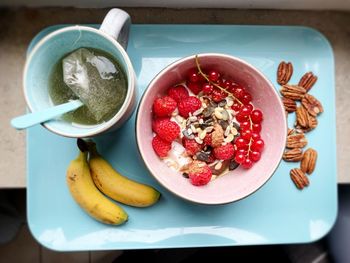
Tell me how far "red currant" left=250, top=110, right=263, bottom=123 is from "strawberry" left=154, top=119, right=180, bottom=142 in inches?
4.4

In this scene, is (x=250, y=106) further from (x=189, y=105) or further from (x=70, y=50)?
(x=70, y=50)

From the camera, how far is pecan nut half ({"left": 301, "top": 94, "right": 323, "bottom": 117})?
2.37 feet

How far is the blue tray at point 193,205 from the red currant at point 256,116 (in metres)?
0.07

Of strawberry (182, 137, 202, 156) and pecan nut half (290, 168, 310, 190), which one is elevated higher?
strawberry (182, 137, 202, 156)

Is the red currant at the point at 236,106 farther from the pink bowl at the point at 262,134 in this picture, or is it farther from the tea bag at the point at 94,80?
the tea bag at the point at 94,80

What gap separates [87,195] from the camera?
27.0 inches

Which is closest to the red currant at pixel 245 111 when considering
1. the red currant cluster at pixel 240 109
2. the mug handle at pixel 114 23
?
the red currant cluster at pixel 240 109

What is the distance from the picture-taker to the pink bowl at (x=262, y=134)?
2.11 ft

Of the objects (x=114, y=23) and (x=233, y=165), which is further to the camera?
(x=233, y=165)

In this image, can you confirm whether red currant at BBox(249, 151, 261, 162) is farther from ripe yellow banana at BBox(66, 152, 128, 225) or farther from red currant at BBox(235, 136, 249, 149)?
ripe yellow banana at BBox(66, 152, 128, 225)

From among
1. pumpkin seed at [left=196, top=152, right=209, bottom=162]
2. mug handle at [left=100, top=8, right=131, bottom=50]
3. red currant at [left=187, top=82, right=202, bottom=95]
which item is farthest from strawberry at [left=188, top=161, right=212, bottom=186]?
mug handle at [left=100, top=8, right=131, bottom=50]

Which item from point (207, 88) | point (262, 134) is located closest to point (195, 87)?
point (207, 88)

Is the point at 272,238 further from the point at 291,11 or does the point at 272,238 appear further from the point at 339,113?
the point at 291,11

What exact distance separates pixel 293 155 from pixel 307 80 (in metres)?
0.12
